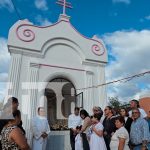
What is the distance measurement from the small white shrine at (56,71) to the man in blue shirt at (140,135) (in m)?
3.68

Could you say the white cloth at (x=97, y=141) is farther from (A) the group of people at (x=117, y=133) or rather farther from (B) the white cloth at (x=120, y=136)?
(B) the white cloth at (x=120, y=136)

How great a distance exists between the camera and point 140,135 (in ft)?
15.7

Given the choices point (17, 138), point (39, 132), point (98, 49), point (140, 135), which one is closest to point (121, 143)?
point (140, 135)

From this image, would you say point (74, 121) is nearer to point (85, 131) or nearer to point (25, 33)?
point (85, 131)

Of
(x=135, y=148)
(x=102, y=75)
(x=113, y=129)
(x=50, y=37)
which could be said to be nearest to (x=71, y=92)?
(x=102, y=75)

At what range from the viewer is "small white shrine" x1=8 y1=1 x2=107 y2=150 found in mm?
8211

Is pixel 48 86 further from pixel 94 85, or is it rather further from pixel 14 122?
pixel 14 122

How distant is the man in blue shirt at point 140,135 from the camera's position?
4.69m

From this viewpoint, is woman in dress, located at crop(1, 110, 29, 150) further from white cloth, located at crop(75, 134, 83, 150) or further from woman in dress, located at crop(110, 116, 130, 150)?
white cloth, located at crop(75, 134, 83, 150)

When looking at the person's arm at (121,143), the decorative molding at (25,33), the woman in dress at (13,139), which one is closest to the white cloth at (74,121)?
the person's arm at (121,143)

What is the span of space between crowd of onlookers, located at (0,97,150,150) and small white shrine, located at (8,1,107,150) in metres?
1.09

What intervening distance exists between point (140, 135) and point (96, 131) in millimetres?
918

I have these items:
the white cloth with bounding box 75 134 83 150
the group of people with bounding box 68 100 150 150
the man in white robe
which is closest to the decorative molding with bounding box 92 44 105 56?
the man in white robe

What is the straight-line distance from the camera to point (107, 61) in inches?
406
